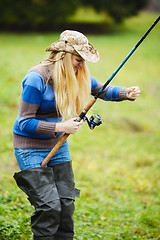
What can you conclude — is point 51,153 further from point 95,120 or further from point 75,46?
point 75,46

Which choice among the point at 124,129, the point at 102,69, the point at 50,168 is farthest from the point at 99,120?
the point at 102,69

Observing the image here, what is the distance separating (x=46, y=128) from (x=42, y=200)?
0.65 metres

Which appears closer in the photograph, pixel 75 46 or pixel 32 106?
pixel 32 106

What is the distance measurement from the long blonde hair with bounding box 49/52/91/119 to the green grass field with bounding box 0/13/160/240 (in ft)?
1.10

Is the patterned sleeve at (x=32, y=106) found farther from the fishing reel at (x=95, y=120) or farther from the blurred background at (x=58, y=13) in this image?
the blurred background at (x=58, y=13)

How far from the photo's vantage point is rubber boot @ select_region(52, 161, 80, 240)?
3253 mm

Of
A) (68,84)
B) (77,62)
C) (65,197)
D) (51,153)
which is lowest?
(65,197)

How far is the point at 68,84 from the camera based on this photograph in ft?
10.4

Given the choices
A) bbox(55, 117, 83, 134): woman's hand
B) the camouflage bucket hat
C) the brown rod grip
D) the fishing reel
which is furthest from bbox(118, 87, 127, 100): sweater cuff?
the brown rod grip

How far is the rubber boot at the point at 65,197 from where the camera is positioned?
10.7 ft

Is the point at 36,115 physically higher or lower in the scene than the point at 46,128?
higher

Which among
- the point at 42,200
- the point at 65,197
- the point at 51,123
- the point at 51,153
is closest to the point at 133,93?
the point at 51,123

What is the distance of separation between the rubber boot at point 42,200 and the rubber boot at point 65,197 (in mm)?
173

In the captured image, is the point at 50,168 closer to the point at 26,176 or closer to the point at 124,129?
the point at 26,176
